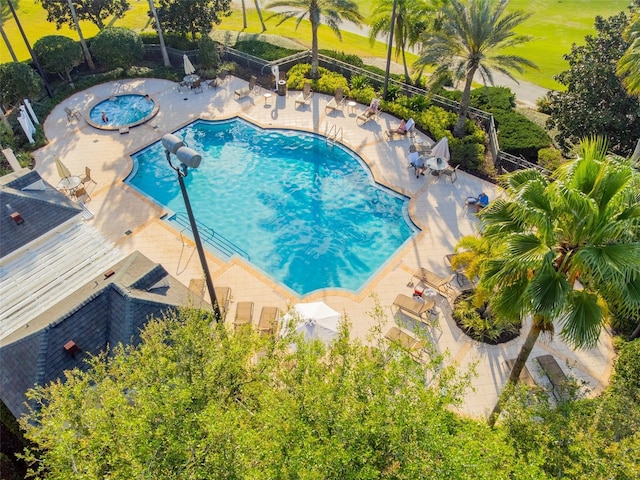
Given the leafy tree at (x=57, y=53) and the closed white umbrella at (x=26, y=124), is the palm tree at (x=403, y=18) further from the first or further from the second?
the closed white umbrella at (x=26, y=124)

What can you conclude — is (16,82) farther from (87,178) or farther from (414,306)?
(414,306)

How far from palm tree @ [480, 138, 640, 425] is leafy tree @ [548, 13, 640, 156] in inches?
658

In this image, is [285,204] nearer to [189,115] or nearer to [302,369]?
[189,115]

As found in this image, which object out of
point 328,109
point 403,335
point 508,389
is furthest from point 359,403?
point 328,109

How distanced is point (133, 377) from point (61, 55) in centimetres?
3184

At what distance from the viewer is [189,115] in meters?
30.1

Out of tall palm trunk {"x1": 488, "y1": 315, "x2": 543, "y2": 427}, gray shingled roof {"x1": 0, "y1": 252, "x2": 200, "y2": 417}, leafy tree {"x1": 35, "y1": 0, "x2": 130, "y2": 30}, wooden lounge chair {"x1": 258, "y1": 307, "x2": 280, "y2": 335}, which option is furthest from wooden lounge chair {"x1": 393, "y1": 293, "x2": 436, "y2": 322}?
leafy tree {"x1": 35, "y1": 0, "x2": 130, "y2": 30}

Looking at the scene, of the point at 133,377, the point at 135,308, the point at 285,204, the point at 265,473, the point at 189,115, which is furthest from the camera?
the point at 189,115

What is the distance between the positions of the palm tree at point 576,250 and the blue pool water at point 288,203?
1029 centimetres

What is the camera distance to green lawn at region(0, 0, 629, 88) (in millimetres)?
41312

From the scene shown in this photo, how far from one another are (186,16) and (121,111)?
1069 centimetres

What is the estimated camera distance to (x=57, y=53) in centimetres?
Result: 3173

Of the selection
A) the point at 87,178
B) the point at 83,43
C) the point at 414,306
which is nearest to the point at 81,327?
the point at 414,306

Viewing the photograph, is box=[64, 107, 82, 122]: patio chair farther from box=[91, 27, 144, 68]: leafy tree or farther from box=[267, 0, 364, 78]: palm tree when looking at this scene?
box=[267, 0, 364, 78]: palm tree
